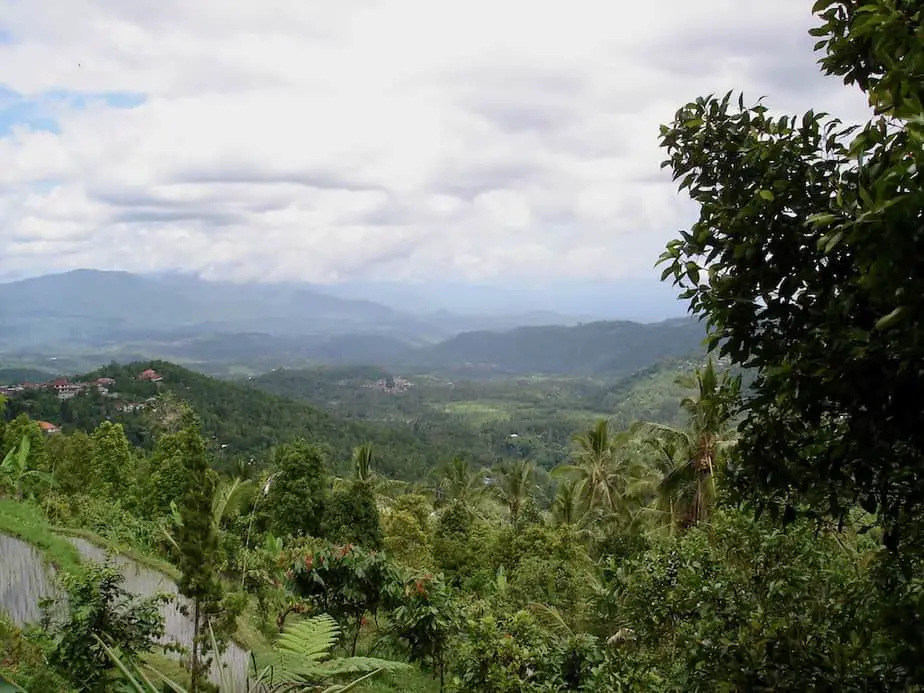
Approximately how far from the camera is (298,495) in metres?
21.9

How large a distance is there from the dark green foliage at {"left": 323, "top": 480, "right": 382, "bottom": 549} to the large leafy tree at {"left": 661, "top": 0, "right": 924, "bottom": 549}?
55.4 ft

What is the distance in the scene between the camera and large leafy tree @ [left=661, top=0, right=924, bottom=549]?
5.90ft

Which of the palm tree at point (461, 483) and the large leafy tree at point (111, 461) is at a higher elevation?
the large leafy tree at point (111, 461)

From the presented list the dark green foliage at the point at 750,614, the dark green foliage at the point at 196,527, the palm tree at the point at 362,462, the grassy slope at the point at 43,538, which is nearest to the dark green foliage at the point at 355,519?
the palm tree at the point at 362,462

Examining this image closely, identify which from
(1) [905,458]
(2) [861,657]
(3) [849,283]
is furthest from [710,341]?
(2) [861,657]

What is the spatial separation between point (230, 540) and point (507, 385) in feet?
605

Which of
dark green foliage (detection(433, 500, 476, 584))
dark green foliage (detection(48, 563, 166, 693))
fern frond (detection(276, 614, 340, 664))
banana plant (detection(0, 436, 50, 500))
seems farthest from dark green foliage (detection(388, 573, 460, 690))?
banana plant (detection(0, 436, 50, 500))

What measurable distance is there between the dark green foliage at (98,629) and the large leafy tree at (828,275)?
5.28 meters

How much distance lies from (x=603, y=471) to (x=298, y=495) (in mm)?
10027

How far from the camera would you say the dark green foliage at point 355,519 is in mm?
18656

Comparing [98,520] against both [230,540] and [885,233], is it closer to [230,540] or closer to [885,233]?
[230,540]

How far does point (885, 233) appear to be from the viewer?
1729 millimetres

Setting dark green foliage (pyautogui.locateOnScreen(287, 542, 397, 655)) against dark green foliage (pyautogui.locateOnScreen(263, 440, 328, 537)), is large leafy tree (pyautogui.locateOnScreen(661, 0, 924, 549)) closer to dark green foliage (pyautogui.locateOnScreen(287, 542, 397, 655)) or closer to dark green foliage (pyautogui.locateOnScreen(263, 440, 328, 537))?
dark green foliage (pyautogui.locateOnScreen(287, 542, 397, 655))

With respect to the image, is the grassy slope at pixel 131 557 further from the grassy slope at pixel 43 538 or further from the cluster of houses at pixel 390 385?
the cluster of houses at pixel 390 385
